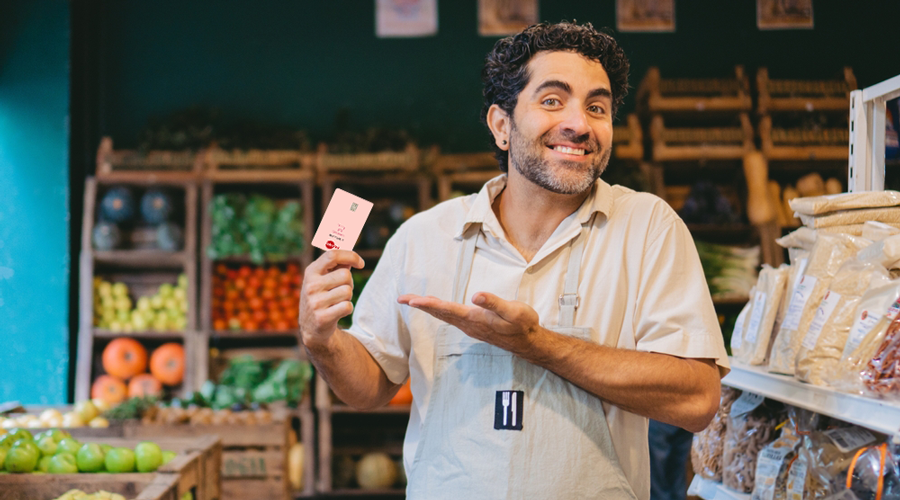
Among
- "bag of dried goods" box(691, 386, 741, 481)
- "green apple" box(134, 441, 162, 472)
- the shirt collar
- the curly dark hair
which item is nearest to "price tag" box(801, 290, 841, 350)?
"bag of dried goods" box(691, 386, 741, 481)

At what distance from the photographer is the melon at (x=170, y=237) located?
14.0ft

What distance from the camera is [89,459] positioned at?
2.38 m

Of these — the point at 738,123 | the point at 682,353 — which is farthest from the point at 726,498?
the point at 738,123

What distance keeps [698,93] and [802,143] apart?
0.71 metres

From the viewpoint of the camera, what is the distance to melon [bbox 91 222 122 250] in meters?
4.21

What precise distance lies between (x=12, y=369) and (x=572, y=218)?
4.25m

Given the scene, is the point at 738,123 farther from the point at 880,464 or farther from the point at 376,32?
the point at 880,464

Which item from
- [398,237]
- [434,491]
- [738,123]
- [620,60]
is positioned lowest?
[434,491]

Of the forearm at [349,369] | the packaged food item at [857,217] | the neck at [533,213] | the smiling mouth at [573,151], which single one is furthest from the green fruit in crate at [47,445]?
the packaged food item at [857,217]

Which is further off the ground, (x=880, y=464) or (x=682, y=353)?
(x=682, y=353)

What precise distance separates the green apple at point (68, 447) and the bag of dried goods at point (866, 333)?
2.44 metres

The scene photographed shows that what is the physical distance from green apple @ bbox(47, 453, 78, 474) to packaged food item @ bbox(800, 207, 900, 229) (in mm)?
2514

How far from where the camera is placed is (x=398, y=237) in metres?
1.74

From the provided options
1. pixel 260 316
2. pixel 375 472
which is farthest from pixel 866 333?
pixel 260 316
